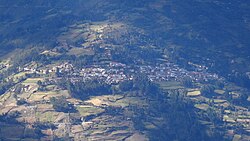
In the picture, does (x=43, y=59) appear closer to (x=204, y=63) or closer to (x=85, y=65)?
(x=85, y=65)

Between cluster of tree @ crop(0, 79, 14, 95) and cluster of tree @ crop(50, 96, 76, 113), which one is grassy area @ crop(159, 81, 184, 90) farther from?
cluster of tree @ crop(0, 79, 14, 95)

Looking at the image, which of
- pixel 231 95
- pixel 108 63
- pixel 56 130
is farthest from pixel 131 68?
pixel 56 130

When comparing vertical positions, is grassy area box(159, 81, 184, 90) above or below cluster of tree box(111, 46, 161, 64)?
below

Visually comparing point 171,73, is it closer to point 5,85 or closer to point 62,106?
point 62,106

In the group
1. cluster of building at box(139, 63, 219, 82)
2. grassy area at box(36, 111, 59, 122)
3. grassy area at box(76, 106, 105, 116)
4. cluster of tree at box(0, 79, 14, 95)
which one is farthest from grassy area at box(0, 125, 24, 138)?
cluster of building at box(139, 63, 219, 82)

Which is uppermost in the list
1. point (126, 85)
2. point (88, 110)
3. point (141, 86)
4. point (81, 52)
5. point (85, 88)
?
point (81, 52)

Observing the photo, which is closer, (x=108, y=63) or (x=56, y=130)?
(x=56, y=130)

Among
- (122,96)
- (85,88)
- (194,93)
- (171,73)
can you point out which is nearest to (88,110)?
(85,88)

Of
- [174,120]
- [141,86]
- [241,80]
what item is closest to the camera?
[174,120]
